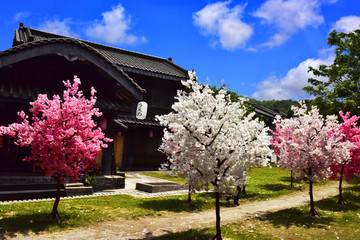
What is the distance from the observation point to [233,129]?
7938mm

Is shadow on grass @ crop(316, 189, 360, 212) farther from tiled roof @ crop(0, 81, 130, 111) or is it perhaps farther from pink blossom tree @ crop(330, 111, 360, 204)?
tiled roof @ crop(0, 81, 130, 111)

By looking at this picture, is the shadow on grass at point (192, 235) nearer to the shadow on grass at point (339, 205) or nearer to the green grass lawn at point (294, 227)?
the green grass lawn at point (294, 227)

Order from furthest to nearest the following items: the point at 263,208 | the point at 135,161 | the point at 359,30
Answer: the point at 359,30 < the point at 135,161 < the point at 263,208

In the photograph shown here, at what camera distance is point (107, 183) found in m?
15.0

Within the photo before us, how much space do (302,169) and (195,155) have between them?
22.0 ft

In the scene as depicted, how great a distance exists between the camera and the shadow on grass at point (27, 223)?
311 inches

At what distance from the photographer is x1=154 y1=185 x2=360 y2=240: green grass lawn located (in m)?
8.73

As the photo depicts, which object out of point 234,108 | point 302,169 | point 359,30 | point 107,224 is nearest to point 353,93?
point 359,30

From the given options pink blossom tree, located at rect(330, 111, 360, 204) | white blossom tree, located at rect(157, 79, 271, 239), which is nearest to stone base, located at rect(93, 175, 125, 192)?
white blossom tree, located at rect(157, 79, 271, 239)

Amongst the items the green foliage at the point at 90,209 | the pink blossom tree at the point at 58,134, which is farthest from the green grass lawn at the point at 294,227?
the pink blossom tree at the point at 58,134

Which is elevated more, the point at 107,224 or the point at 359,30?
the point at 359,30

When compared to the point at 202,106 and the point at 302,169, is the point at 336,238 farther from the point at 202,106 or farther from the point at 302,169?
the point at 202,106

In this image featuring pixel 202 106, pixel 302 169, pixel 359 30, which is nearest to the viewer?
pixel 202 106

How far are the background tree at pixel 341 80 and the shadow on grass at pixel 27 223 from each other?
2465 centimetres
